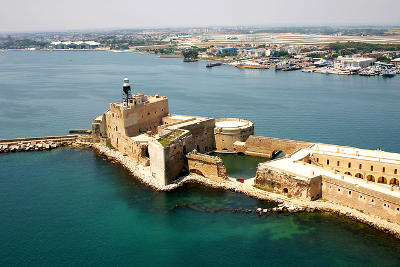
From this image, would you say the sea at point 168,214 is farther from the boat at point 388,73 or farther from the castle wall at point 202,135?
the boat at point 388,73

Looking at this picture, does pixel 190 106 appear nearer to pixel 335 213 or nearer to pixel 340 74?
pixel 335 213

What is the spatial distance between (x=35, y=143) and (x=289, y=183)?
866 inches

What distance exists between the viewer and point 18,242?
1873 centimetres

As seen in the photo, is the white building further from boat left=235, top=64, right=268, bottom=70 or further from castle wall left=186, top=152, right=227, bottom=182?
castle wall left=186, top=152, right=227, bottom=182

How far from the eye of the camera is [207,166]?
24859 mm

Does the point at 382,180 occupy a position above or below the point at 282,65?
below

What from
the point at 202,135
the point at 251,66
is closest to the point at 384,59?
the point at 251,66

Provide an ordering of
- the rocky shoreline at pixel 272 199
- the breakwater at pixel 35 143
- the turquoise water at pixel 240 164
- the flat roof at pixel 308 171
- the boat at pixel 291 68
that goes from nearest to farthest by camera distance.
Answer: the rocky shoreline at pixel 272 199
the flat roof at pixel 308 171
the turquoise water at pixel 240 164
the breakwater at pixel 35 143
the boat at pixel 291 68

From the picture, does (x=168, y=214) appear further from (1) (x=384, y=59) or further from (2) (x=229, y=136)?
(1) (x=384, y=59)

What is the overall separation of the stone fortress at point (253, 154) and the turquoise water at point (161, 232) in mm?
1492

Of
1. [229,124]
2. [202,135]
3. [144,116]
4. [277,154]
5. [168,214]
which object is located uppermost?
[144,116]

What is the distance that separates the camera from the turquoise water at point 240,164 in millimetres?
26062

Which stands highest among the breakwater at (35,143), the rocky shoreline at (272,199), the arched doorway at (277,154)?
the breakwater at (35,143)

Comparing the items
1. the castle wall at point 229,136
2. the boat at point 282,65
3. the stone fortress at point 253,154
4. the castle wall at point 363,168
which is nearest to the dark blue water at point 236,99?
the boat at point 282,65
